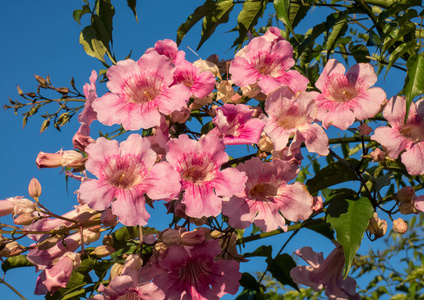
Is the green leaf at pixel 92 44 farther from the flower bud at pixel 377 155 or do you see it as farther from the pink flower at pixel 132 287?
the flower bud at pixel 377 155

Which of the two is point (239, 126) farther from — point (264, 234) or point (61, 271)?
point (61, 271)

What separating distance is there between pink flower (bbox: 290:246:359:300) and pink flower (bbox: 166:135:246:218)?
82cm

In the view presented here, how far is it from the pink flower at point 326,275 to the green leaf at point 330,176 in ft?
1.13

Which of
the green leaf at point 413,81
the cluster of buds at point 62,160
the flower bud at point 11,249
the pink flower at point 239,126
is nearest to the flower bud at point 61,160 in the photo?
the cluster of buds at point 62,160

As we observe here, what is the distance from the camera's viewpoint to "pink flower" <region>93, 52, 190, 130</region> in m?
1.77

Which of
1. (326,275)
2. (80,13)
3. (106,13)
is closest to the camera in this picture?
(106,13)

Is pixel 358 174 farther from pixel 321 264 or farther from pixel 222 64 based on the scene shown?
pixel 222 64

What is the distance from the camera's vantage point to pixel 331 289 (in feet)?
7.59

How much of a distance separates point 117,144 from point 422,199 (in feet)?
4.06

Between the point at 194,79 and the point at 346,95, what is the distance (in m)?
0.66

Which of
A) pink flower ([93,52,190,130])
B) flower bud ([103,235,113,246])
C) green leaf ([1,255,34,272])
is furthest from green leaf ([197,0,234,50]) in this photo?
green leaf ([1,255,34,272])

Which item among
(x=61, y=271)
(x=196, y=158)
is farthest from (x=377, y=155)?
(x=61, y=271)

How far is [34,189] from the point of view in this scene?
1.89m

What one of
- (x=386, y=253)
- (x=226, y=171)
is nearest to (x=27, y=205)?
(x=226, y=171)
